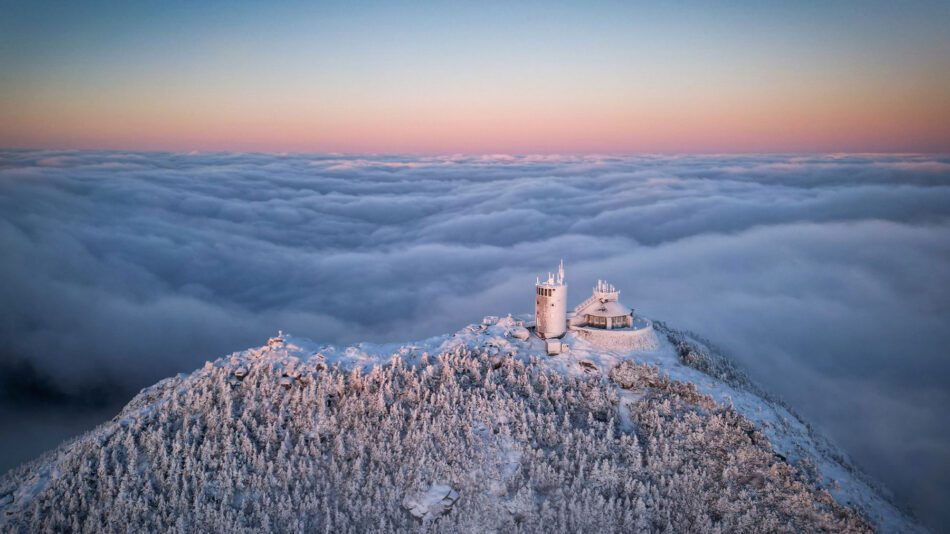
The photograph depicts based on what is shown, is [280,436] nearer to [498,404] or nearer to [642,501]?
[498,404]

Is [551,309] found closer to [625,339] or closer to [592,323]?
[592,323]

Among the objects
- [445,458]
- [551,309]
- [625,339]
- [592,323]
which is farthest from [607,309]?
[445,458]

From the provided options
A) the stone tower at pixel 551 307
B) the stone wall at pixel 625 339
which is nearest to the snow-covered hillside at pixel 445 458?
the stone wall at pixel 625 339

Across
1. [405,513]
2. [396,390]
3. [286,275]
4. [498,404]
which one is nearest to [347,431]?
[396,390]

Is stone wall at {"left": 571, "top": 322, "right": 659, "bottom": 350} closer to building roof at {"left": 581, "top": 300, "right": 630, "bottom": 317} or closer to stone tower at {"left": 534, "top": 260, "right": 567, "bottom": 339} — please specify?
building roof at {"left": 581, "top": 300, "right": 630, "bottom": 317}

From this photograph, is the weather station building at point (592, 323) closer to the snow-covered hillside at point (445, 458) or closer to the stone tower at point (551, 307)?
the stone tower at point (551, 307)
